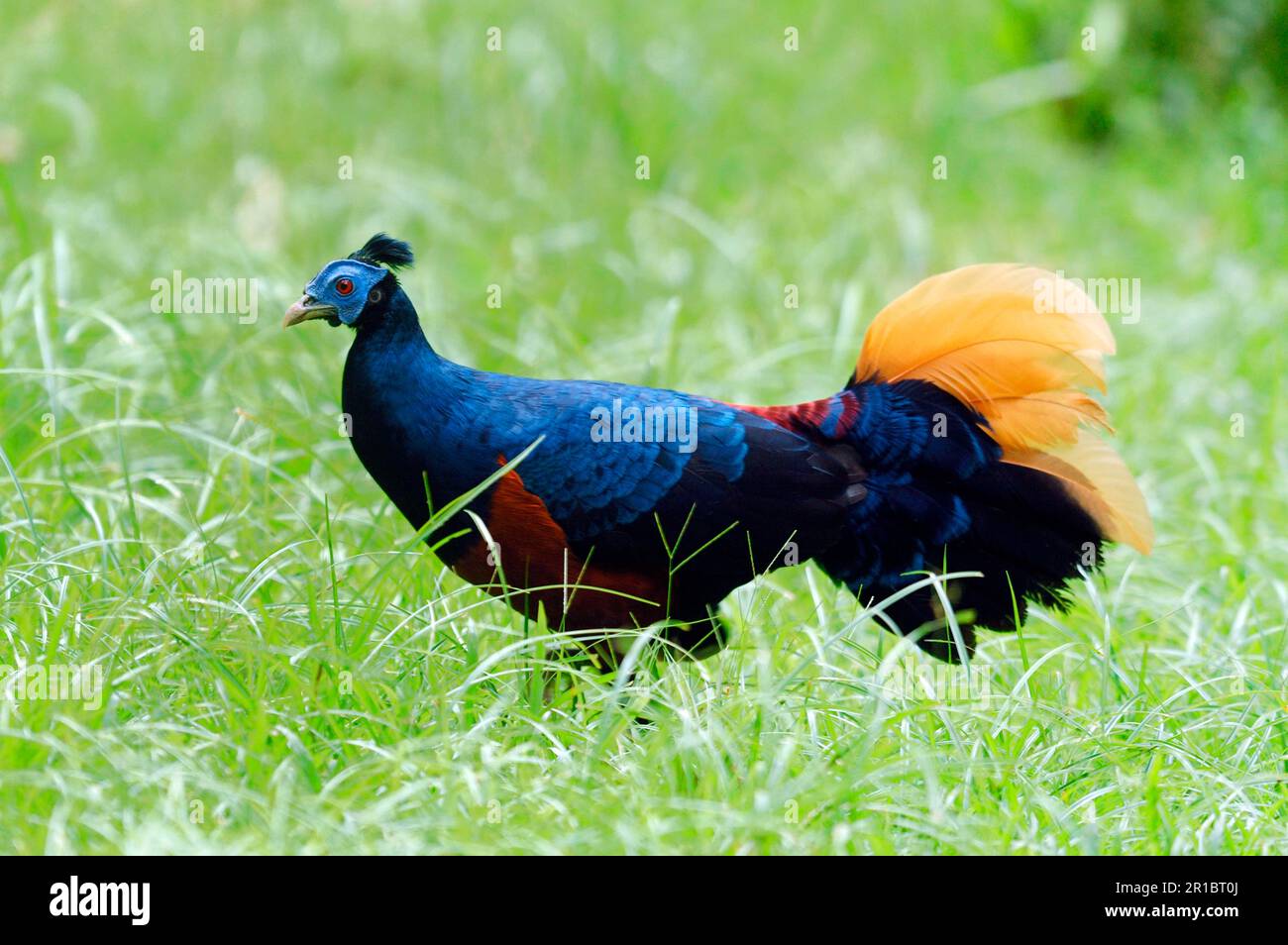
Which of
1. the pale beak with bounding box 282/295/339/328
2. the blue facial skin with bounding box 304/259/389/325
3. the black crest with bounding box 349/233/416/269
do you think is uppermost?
the black crest with bounding box 349/233/416/269

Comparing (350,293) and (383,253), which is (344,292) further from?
(383,253)

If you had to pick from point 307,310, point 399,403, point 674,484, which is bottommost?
point 674,484

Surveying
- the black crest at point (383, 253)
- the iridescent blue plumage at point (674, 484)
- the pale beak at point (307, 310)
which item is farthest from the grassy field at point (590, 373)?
the black crest at point (383, 253)

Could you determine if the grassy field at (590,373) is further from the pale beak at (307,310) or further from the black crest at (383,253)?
the black crest at (383,253)

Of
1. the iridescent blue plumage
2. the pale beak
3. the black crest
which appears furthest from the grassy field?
the black crest

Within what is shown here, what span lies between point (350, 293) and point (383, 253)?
134mm

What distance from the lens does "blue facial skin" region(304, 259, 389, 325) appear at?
9.72ft

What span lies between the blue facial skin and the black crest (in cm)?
6

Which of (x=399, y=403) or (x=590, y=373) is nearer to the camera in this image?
(x=399, y=403)

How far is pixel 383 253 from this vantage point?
3.05 meters

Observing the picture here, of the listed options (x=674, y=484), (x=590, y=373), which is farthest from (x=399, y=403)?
(x=590, y=373)

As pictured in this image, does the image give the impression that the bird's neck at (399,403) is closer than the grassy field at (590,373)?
No

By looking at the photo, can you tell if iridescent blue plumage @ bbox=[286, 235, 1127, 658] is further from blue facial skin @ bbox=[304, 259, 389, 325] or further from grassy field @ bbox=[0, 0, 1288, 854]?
grassy field @ bbox=[0, 0, 1288, 854]

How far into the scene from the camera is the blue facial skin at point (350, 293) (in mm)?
2963
